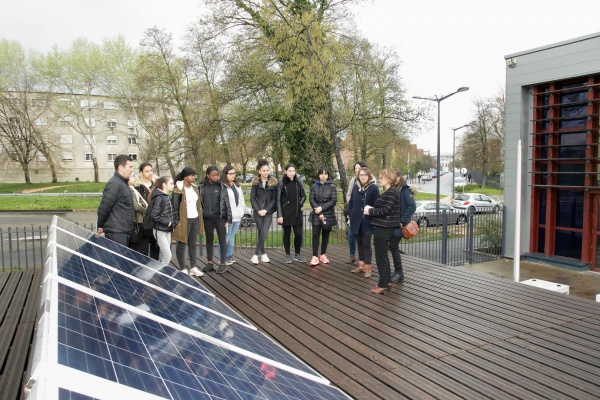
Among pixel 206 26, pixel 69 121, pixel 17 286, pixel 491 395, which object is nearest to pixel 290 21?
pixel 206 26

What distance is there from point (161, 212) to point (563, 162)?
1157 cm

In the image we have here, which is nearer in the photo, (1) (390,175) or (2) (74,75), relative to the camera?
(1) (390,175)

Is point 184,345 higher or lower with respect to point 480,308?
higher

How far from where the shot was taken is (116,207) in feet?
19.1

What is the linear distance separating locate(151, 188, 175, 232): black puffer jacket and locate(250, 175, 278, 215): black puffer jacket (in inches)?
63.0

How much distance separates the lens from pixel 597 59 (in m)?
10.8

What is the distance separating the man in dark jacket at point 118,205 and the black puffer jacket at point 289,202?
2.68 meters

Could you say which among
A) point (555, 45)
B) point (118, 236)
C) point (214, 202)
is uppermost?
point (555, 45)

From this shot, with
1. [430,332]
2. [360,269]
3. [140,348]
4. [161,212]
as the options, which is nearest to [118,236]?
[161,212]

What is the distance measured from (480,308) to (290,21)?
1384 centimetres

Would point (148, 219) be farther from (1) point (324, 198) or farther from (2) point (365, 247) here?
(2) point (365, 247)

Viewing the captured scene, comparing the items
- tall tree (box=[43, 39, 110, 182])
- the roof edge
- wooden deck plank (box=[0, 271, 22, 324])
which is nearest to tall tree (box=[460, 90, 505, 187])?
the roof edge

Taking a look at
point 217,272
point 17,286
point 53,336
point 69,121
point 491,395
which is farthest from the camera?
point 69,121

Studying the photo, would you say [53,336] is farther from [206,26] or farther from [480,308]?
[206,26]
